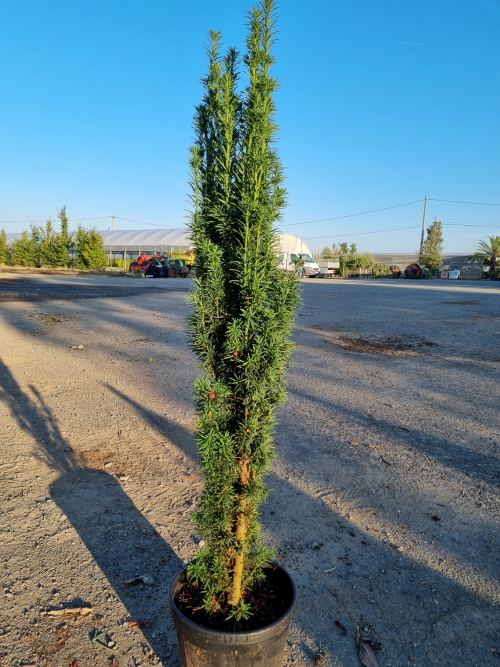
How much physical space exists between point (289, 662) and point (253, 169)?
224 cm

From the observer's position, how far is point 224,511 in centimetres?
200

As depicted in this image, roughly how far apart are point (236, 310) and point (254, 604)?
4.43ft

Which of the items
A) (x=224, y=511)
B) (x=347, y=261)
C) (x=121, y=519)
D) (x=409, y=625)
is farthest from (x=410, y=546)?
(x=347, y=261)

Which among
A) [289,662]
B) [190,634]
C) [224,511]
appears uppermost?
[224,511]

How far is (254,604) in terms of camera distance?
2.08 metres

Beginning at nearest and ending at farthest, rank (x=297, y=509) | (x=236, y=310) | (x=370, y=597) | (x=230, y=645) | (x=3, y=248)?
1. (x=230, y=645)
2. (x=236, y=310)
3. (x=370, y=597)
4. (x=297, y=509)
5. (x=3, y=248)

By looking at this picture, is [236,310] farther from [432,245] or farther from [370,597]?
[432,245]

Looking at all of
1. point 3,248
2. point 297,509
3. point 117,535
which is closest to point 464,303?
point 297,509

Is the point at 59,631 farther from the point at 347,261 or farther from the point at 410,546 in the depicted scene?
the point at 347,261

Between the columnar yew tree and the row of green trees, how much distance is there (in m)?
42.1

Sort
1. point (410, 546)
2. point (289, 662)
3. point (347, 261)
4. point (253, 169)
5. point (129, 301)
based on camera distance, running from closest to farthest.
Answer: point (253, 169), point (289, 662), point (410, 546), point (129, 301), point (347, 261)

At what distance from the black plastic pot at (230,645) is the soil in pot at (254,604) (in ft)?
0.25

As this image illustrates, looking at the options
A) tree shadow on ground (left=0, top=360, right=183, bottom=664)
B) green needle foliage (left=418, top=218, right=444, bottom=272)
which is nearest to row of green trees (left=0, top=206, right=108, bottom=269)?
green needle foliage (left=418, top=218, right=444, bottom=272)

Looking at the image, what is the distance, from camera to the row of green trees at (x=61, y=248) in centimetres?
4116
